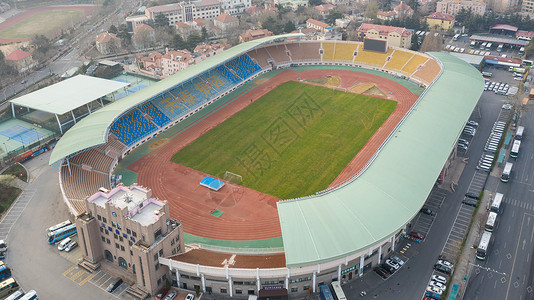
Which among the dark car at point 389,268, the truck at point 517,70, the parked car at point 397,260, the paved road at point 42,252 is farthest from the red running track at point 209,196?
the truck at point 517,70

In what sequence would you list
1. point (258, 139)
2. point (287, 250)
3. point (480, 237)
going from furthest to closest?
point (258, 139), point (480, 237), point (287, 250)

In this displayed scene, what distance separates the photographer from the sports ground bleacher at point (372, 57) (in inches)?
4516

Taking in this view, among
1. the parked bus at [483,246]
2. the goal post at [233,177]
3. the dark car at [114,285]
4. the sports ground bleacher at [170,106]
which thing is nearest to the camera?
the dark car at [114,285]

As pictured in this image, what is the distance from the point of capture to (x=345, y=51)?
11900 cm

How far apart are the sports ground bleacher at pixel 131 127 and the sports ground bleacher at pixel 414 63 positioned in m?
64.2

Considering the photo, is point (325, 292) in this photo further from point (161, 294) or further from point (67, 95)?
point (67, 95)

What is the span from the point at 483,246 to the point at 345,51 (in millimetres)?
74691

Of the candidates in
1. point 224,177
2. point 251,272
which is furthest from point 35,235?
point 251,272

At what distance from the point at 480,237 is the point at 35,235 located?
60896 mm

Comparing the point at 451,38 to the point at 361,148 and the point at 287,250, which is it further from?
the point at 287,250

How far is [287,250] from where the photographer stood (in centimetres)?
4628

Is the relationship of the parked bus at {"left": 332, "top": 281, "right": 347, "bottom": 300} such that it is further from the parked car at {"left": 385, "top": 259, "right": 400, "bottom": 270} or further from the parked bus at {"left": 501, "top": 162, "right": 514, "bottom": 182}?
the parked bus at {"left": 501, "top": 162, "right": 514, "bottom": 182}

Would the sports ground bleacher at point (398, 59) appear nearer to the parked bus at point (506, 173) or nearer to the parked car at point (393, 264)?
the parked bus at point (506, 173)

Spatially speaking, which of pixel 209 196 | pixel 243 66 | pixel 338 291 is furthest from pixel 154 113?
pixel 338 291
